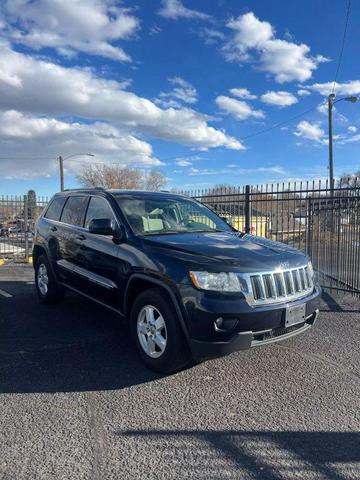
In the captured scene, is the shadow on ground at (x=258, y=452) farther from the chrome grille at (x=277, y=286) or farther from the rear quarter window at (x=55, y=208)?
the rear quarter window at (x=55, y=208)

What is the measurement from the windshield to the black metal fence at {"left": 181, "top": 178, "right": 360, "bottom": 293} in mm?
2427

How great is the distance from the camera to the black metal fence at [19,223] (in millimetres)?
13909

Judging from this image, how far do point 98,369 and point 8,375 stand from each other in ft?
2.81

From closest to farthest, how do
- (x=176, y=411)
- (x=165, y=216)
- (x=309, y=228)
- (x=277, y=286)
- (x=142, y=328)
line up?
(x=176, y=411) < (x=277, y=286) < (x=142, y=328) < (x=165, y=216) < (x=309, y=228)

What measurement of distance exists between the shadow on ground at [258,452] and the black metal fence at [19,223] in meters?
11.0

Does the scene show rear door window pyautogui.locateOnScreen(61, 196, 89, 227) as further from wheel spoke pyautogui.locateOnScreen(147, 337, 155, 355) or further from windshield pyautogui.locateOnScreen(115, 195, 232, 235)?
wheel spoke pyautogui.locateOnScreen(147, 337, 155, 355)

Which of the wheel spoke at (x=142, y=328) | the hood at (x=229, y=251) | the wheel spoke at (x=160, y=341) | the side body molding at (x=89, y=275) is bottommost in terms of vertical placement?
the wheel spoke at (x=160, y=341)

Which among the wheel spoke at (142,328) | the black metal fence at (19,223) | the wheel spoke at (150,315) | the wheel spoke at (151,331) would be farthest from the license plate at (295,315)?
the black metal fence at (19,223)

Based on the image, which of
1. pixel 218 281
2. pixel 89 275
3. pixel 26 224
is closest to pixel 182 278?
pixel 218 281

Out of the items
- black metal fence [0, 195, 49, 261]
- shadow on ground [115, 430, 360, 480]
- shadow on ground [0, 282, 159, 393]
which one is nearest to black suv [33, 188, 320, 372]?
shadow on ground [0, 282, 159, 393]

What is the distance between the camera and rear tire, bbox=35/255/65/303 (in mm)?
6355

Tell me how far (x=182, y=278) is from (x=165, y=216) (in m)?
1.55

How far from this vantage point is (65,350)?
466 centimetres

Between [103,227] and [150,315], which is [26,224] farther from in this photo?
[150,315]
